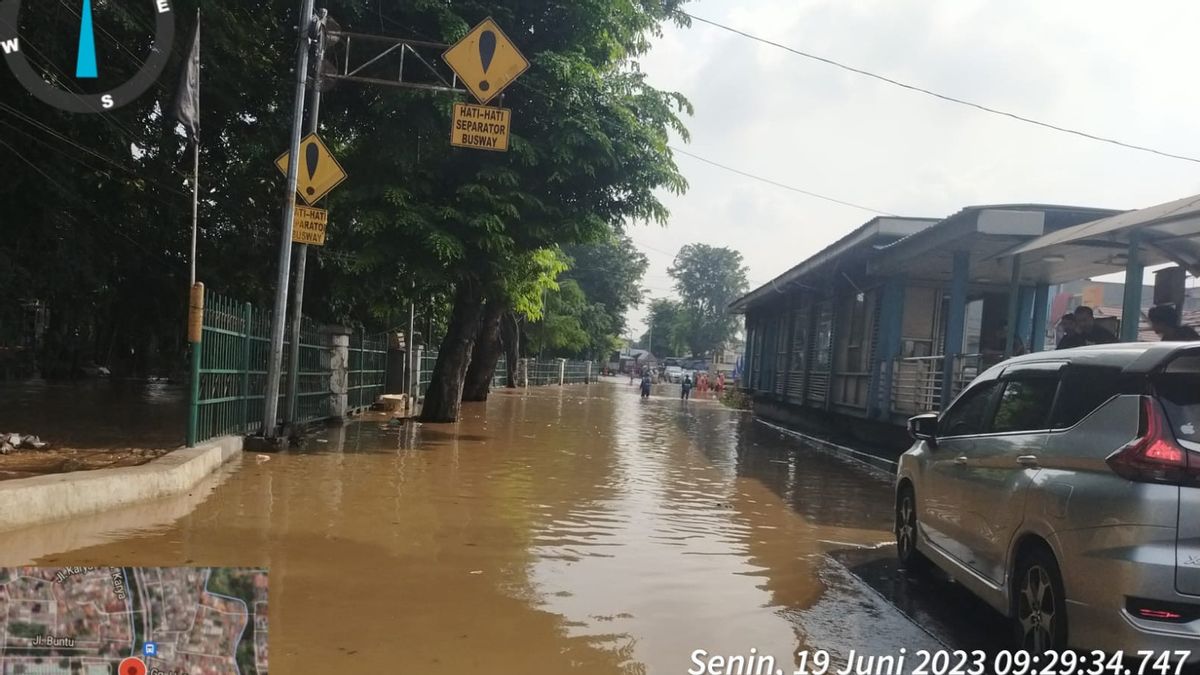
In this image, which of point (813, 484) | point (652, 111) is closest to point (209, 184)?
point (652, 111)

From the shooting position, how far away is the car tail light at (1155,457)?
3508 mm

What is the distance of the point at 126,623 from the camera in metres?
2.26

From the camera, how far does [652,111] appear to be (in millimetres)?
15508

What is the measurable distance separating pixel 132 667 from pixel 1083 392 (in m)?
4.17

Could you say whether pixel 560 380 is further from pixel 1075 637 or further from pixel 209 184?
pixel 1075 637

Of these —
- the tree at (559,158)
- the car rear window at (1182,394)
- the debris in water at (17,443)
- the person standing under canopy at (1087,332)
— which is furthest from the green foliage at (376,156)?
the car rear window at (1182,394)

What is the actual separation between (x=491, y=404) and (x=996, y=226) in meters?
17.6

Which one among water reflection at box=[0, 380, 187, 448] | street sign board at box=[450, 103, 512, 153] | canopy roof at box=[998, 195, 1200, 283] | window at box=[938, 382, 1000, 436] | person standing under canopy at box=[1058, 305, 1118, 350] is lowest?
water reflection at box=[0, 380, 187, 448]

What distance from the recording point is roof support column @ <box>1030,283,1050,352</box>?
1520cm

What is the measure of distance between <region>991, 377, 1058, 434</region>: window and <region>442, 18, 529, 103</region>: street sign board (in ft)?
21.8

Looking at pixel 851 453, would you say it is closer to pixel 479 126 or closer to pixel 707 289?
pixel 479 126

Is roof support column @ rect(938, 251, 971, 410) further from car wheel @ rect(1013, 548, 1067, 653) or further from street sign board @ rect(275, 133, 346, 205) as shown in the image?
street sign board @ rect(275, 133, 346, 205)

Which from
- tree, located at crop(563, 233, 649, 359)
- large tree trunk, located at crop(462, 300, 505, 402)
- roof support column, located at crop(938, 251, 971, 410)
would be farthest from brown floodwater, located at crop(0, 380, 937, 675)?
tree, located at crop(563, 233, 649, 359)

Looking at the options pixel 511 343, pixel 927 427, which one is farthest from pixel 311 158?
pixel 511 343
